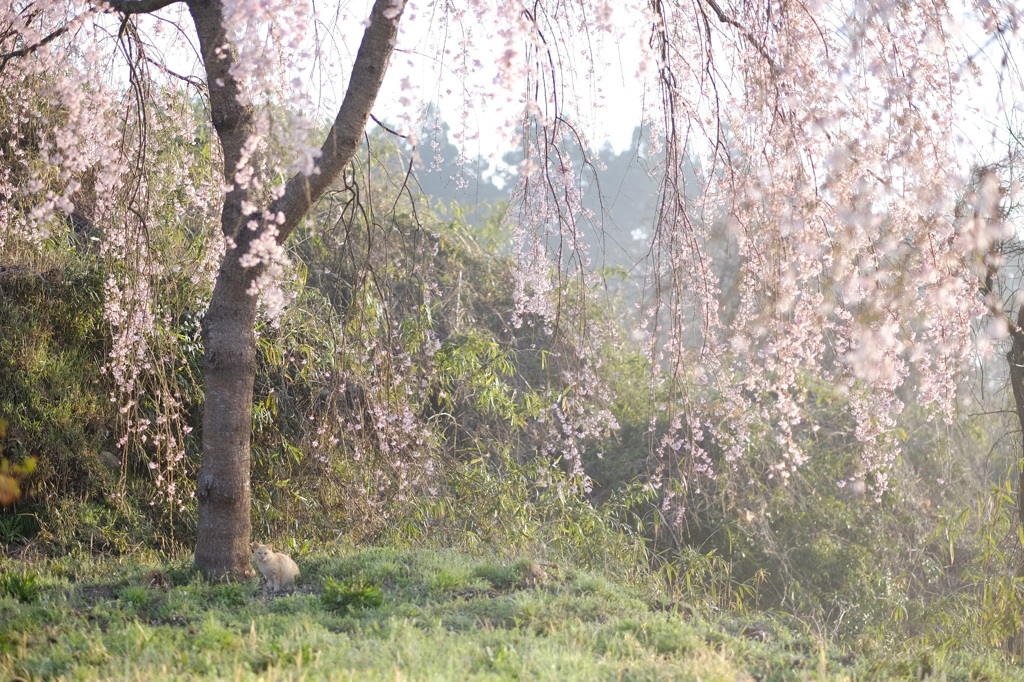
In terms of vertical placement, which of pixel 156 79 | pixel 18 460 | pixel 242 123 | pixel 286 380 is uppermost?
pixel 156 79

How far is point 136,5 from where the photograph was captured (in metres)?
4.25

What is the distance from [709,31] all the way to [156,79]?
3.47 metres

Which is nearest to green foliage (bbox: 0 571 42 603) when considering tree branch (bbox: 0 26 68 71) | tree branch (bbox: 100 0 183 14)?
tree branch (bbox: 0 26 68 71)

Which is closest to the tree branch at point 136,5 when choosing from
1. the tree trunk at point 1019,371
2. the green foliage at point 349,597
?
the green foliage at point 349,597

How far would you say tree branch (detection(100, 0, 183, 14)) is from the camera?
13.9 feet

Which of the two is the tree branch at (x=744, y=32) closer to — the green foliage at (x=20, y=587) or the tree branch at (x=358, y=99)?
the tree branch at (x=358, y=99)

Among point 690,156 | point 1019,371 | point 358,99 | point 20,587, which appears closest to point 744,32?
point 690,156

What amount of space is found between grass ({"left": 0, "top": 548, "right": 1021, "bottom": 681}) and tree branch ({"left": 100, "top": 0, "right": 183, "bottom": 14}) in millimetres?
2656

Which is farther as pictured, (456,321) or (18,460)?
(456,321)

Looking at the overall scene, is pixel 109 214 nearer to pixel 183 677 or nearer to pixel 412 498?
pixel 412 498

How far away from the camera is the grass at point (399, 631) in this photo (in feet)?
10.0

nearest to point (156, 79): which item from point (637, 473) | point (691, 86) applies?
point (691, 86)

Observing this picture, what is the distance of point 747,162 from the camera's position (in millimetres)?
4016

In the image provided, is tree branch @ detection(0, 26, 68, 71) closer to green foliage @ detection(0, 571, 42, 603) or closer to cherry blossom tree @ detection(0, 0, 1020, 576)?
cherry blossom tree @ detection(0, 0, 1020, 576)
